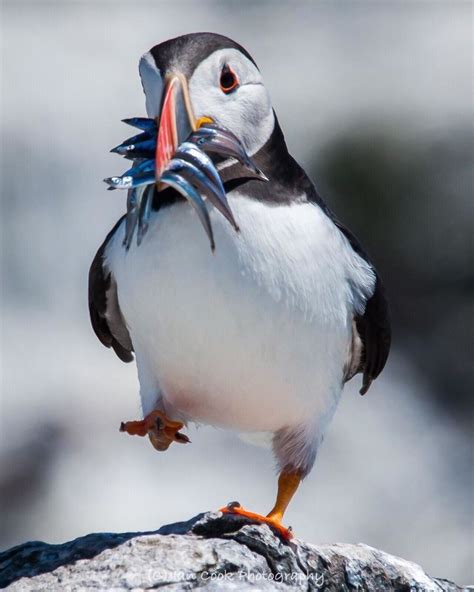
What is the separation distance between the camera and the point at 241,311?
548 centimetres

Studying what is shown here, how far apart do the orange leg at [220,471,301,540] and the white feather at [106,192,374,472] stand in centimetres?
15

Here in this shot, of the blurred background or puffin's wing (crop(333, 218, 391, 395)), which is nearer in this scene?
puffin's wing (crop(333, 218, 391, 395))

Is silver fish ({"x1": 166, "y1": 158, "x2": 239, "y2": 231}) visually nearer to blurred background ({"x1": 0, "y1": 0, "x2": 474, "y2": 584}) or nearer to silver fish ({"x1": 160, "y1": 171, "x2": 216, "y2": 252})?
silver fish ({"x1": 160, "y1": 171, "x2": 216, "y2": 252})

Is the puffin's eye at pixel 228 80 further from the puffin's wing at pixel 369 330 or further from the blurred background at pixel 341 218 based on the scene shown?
the blurred background at pixel 341 218

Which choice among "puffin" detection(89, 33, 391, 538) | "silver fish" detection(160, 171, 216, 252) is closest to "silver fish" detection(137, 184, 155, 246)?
"puffin" detection(89, 33, 391, 538)

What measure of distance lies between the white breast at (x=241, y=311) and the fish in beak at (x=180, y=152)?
0.20m

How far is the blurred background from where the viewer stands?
37.7 feet

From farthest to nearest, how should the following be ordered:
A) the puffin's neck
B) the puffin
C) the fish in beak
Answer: the puffin's neck
the puffin
the fish in beak

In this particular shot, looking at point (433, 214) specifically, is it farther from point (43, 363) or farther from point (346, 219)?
point (43, 363)

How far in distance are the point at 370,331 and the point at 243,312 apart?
87 cm

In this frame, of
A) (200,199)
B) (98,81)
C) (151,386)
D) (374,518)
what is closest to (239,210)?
(200,199)

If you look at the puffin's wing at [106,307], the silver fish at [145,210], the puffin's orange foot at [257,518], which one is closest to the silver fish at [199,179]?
A: the silver fish at [145,210]

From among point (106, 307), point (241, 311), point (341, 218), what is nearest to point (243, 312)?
point (241, 311)

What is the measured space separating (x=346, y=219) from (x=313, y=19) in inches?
121
